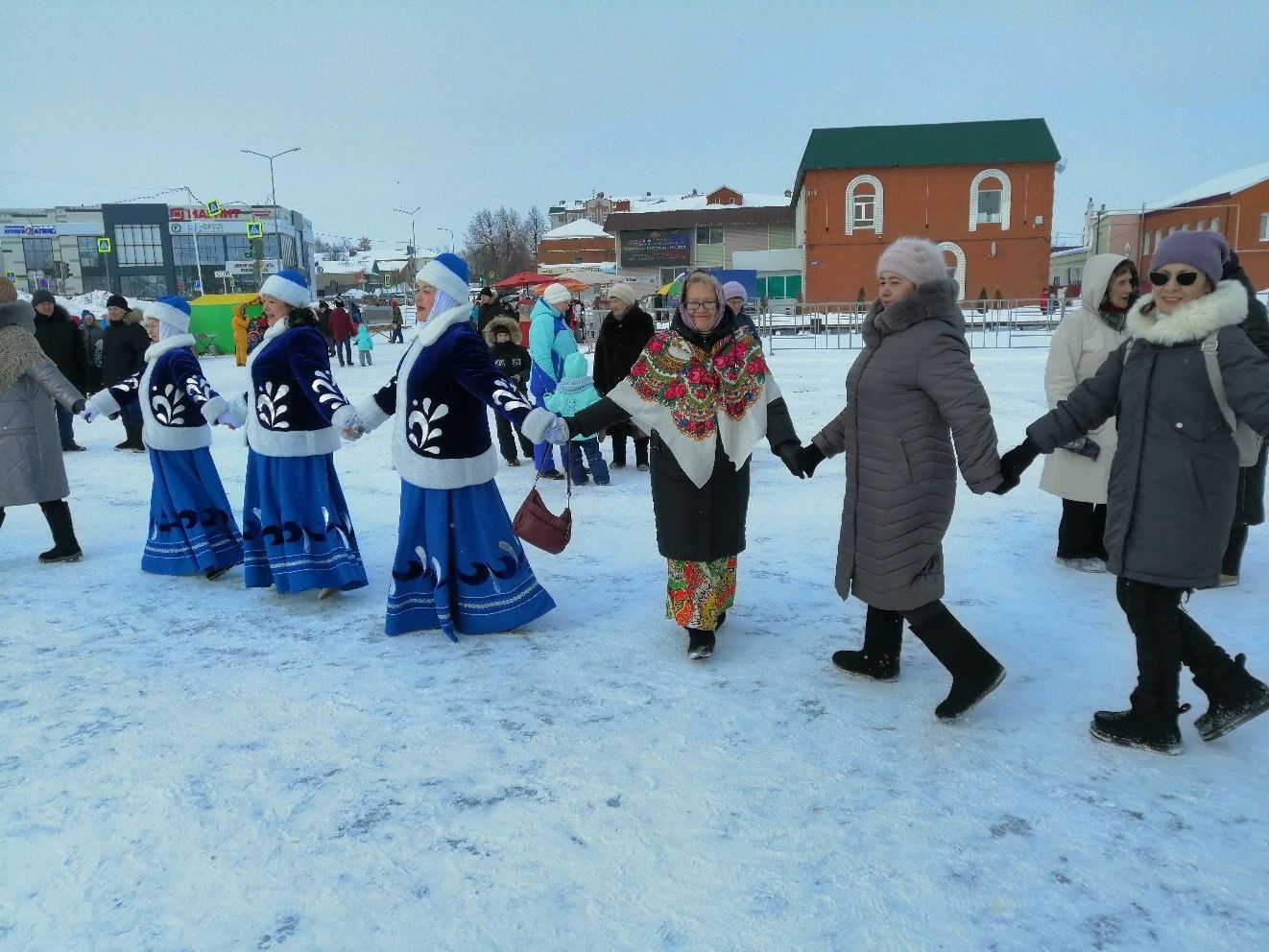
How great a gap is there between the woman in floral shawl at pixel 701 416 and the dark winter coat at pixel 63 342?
769 cm

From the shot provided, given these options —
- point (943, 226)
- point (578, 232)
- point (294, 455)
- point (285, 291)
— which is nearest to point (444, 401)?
point (294, 455)

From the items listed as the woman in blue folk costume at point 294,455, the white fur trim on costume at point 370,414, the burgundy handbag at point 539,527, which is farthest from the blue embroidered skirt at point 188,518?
the burgundy handbag at point 539,527

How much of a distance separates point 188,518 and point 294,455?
109 cm

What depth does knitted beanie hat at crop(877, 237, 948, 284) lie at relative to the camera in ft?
9.78

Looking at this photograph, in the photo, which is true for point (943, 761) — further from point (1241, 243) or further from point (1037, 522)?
point (1241, 243)

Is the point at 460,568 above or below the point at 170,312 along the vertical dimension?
below

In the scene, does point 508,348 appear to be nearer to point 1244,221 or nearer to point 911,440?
point 911,440

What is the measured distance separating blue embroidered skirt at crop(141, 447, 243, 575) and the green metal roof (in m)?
33.9

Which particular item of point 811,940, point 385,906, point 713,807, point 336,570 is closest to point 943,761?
point 713,807

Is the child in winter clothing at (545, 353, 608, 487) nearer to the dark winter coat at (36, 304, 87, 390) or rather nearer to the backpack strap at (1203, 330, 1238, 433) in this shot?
the backpack strap at (1203, 330, 1238, 433)

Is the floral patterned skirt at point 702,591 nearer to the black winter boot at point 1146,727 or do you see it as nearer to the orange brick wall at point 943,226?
the black winter boot at point 1146,727

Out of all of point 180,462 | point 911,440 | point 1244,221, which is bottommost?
point 180,462

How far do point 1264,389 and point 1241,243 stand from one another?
3980 cm

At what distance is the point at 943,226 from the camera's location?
117ft
